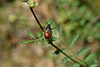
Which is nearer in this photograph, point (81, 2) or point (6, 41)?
point (81, 2)

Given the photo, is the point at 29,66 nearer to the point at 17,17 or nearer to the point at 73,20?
the point at 17,17

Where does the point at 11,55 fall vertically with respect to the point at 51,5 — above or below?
below

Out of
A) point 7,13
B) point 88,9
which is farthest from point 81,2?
point 7,13

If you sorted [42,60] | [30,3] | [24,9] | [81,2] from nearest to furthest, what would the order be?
1. [30,3]
2. [81,2]
3. [42,60]
4. [24,9]

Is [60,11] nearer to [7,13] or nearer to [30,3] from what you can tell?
[7,13]

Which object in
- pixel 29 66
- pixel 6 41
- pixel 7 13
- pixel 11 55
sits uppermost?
pixel 7 13

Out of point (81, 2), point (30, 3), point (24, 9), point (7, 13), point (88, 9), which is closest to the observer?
point (30, 3)
